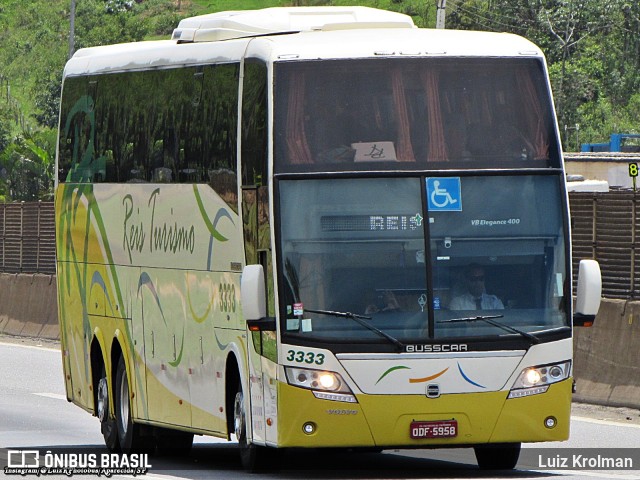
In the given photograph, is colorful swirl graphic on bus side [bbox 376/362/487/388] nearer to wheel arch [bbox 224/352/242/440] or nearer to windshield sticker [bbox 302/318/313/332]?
windshield sticker [bbox 302/318/313/332]

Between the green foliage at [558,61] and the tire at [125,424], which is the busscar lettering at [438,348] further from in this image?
the green foliage at [558,61]

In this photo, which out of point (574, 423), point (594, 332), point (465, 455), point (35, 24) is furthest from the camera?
point (35, 24)

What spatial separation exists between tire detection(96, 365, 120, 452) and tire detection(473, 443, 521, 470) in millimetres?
4351

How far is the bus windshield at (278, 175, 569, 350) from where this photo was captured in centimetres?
1191

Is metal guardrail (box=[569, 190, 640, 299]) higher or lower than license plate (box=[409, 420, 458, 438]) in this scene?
higher

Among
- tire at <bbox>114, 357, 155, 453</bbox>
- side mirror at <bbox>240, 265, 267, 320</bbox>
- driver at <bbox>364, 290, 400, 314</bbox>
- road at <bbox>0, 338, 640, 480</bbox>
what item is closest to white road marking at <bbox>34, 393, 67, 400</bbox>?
road at <bbox>0, 338, 640, 480</bbox>

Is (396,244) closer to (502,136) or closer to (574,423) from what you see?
(502,136)

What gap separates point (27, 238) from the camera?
111 feet

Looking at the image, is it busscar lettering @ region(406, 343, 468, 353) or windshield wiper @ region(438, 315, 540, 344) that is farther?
windshield wiper @ region(438, 315, 540, 344)

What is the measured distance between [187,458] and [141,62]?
4029 millimetres

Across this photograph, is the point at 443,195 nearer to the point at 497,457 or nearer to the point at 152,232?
the point at 497,457

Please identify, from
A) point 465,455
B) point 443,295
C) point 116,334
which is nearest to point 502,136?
point 443,295

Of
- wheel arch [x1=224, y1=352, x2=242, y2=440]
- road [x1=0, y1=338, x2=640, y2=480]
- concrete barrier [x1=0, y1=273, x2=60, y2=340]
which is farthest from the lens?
concrete barrier [x1=0, y1=273, x2=60, y2=340]

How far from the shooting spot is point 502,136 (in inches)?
492
